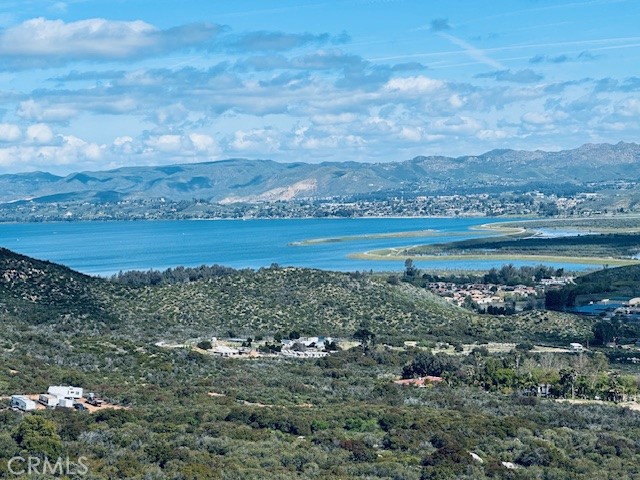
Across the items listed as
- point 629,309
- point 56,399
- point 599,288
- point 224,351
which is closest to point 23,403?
point 56,399

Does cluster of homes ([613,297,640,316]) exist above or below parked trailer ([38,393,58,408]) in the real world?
below

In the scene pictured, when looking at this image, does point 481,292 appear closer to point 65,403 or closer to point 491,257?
point 491,257

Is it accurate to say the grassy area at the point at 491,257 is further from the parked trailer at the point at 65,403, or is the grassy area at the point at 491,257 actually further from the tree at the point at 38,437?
the tree at the point at 38,437

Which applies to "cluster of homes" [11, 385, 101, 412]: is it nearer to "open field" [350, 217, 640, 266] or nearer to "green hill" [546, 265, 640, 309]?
"green hill" [546, 265, 640, 309]

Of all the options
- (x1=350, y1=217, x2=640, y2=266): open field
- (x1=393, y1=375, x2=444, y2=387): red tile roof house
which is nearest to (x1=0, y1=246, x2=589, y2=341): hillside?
(x1=393, y1=375, x2=444, y2=387): red tile roof house

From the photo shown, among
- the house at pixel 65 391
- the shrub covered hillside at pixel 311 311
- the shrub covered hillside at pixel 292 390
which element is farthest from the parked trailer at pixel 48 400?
the shrub covered hillside at pixel 311 311

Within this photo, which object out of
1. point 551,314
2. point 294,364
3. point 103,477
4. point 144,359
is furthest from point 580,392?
point 551,314
